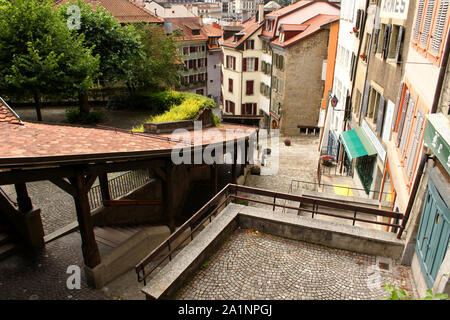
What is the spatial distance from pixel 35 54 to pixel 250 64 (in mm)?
28971

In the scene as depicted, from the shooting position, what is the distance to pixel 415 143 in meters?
8.89

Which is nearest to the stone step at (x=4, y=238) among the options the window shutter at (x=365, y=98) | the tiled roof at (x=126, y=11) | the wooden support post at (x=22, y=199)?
the wooden support post at (x=22, y=199)

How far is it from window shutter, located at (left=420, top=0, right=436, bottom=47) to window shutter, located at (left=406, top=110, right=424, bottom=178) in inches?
78.5

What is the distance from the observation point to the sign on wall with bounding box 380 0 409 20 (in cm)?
1148

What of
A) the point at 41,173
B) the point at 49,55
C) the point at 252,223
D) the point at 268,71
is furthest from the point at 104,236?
the point at 268,71

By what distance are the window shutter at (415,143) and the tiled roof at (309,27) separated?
85.1 feet

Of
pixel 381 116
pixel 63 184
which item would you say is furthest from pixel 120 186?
pixel 381 116

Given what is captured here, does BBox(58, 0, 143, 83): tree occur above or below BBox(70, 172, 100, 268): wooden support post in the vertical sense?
above

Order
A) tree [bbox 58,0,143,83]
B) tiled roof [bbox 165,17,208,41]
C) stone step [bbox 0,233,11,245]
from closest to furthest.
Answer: stone step [bbox 0,233,11,245]
tree [bbox 58,0,143,83]
tiled roof [bbox 165,17,208,41]

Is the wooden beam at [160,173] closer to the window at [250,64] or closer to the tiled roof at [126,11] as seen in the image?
the tiled roof at [126,11]

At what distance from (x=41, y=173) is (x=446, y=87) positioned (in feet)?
30.7

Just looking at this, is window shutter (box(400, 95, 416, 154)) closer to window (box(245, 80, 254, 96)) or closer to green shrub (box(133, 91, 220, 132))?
green shrub (box(133, 91, 220, 132))

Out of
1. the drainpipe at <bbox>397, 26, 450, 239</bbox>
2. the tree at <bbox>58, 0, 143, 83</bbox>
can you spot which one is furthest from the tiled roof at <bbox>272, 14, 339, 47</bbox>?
the drainpipe at <bbox>397, 26, 450, 239</bbox>
